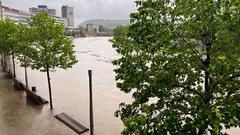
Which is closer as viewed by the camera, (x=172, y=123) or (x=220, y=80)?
(x=172, y=123)

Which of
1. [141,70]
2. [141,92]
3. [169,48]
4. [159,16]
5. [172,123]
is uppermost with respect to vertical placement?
[159,16]

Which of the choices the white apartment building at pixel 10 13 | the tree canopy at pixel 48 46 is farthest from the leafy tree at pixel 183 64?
the white apartment building at pixel 10 13

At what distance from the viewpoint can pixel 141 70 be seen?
7.84 metres

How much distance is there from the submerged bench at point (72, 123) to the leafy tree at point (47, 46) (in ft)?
8.34

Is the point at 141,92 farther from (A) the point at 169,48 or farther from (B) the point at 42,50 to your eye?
(B) the point at 42,50

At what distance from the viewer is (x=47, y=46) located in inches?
763

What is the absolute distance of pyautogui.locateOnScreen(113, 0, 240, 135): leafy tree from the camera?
640cm

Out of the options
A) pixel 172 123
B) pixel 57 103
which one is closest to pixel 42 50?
pixel 57 103

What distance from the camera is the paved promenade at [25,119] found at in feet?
51.3

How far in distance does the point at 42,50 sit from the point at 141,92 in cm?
1338

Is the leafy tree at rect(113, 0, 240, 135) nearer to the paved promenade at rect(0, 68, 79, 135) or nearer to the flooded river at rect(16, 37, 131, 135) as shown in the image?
the flooded river at rect(16, 37, 131, 135)

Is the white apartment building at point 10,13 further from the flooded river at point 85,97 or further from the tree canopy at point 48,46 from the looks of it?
the tree canopy at point 48,46

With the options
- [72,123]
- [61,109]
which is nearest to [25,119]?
[61,109]

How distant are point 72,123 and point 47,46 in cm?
596
